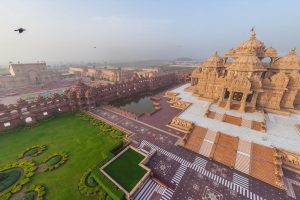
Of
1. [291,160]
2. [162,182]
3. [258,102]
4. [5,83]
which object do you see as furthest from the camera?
[5,83]

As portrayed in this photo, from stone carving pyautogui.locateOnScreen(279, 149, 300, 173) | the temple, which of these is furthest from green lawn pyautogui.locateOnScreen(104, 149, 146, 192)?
stone carving pyautogui.locateOnScreen(279, 149, 300, 173)

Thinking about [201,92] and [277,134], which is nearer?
[277,134]

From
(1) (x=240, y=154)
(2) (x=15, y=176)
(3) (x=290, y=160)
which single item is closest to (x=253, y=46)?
(3) (x=290, y=160)

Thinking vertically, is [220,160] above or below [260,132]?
below

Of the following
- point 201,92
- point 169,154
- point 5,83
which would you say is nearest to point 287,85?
point 201,92

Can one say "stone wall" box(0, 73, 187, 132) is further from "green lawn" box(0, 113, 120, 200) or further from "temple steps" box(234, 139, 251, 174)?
"temple steps" box(234, 139, 251, 174)

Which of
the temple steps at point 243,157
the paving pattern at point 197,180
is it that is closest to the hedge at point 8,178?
the paving pattern at point 197,180

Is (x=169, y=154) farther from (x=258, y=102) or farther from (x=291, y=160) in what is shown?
(x=258, y=102)
